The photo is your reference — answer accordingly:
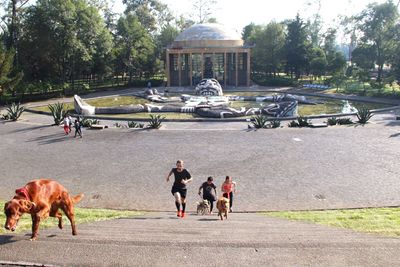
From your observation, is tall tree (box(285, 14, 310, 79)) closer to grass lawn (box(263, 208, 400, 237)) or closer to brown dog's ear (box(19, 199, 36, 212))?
grass lawn (box(263, 208, 400, 237))

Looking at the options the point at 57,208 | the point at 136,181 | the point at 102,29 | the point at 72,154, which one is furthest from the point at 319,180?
the point at 102,29

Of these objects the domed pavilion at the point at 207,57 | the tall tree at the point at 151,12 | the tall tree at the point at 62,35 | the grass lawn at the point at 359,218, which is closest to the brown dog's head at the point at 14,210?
the grass lawn at the point at 359,218

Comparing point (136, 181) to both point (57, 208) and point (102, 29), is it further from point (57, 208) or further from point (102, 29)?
point (102, 29)

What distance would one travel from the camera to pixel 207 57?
56844mm

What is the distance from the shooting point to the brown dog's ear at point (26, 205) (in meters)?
6.61

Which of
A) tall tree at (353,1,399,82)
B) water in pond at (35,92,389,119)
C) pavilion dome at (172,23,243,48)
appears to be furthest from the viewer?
pavilion dome at (172,23,243,48)

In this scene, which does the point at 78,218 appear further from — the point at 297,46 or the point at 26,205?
the point at 297,46

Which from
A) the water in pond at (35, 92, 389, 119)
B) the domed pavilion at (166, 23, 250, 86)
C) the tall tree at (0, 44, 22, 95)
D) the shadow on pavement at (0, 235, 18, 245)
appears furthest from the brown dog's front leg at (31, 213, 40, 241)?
the domed pavilion at (166, 23, 250, 86)

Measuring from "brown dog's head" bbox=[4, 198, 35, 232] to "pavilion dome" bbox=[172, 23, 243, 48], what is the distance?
157 ft

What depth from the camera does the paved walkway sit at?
662 centimetres

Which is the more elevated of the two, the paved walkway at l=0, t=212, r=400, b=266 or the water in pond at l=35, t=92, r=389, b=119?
the paved walkway at l=0, t=212, r=400, b=266

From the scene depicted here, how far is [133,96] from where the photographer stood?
45.3 meters

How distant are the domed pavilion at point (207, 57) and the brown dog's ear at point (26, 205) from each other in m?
45.8

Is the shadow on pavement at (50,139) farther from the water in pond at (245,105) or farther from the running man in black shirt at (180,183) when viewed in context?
the running man in black shirt at (180,183)
